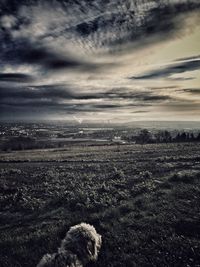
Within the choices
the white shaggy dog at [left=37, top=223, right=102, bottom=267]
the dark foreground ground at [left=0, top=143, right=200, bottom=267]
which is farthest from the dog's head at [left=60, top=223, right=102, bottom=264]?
the dark foreground ground at [left=0, top=143, right=200, bottom=267]

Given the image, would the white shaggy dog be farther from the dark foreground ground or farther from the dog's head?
the dark foreground ground

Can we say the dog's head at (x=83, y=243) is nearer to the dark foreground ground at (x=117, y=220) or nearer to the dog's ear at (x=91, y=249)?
the dog's ear at (x=91, y=249)

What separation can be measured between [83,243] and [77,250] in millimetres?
431

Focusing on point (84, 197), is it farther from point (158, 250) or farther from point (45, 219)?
point (158, 250)

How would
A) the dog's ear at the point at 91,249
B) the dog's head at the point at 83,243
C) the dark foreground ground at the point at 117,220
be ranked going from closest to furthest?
the dog's head at the point at 83,243
the dog's ear at the point at 91,249
the dark foreground ground at the point at 117,220

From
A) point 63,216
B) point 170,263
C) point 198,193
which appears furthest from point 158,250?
point 198,193

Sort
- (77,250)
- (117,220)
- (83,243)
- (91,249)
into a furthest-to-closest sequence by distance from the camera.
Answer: (117,220)
(83,243)
(91,249)
(77,250)

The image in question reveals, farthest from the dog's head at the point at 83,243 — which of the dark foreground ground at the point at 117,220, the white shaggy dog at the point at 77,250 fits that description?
the dark foreground ground at the point at 117,220

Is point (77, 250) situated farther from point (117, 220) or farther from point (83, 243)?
point (117, 220)

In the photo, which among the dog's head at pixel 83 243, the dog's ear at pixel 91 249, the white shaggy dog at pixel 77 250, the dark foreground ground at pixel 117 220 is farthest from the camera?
the dark foreground ground at pixel 117 220

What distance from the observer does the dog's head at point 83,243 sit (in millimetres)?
10387

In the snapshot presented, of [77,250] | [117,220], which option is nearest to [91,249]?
[77,250]

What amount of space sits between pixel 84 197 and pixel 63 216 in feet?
9.28

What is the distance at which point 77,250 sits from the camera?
34.1ft
